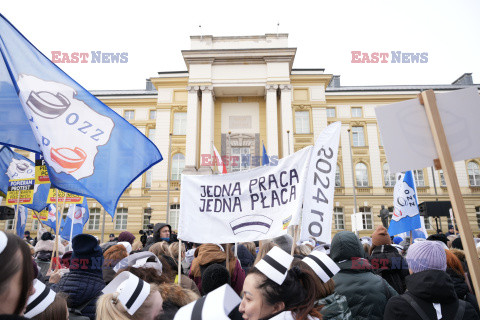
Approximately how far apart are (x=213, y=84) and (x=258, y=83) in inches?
144

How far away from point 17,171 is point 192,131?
66.6 feet

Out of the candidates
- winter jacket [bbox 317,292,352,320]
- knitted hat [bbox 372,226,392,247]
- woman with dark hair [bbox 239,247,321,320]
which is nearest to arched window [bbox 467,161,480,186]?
knitted hat [bbox 372,226,392,247]

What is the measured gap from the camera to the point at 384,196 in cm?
2952

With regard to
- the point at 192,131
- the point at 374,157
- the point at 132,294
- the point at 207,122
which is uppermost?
the point at 207,122

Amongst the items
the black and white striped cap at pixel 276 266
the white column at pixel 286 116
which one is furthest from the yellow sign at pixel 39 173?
the white column at pixel 286 116

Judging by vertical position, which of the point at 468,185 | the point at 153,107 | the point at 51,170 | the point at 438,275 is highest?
the point at 153,107

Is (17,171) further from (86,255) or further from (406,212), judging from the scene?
(406,212)

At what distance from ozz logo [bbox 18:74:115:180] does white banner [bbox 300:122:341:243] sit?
2.76m

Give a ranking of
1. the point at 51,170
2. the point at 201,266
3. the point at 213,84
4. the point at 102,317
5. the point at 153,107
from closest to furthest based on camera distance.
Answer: the point at 102,317
the point at 51,170
the point at 201,266
the point at 213,84
the point at 153,107

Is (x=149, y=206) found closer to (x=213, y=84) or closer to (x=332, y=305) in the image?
(x=213, y=84)

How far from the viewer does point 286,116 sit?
2745 cm

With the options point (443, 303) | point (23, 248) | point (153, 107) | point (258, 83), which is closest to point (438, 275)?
point (443, 303)

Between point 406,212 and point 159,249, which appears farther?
point 406,212

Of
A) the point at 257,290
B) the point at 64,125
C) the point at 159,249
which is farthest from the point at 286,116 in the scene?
the point at 257,290
